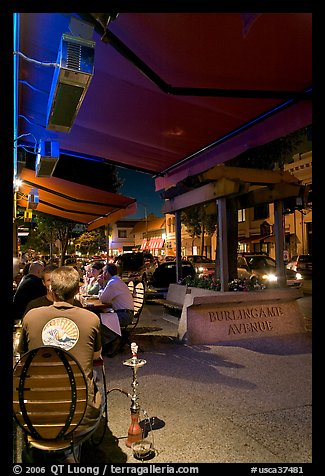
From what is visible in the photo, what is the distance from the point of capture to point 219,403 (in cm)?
445

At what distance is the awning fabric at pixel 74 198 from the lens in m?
10.5

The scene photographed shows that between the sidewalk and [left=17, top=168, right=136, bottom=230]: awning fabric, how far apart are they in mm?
5225

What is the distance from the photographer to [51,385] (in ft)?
8.11

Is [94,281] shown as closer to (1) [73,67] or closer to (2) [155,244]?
(1) [73,67]

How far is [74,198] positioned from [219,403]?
8.91 metres

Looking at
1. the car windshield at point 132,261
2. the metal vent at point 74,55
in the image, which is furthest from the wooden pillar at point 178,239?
the car windshield at point 132,261

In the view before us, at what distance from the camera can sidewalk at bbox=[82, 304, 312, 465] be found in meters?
3.39

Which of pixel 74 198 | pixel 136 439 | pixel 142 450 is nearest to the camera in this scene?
pixel 142 450

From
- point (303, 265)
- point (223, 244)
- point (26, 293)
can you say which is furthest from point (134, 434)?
point (303, 265)

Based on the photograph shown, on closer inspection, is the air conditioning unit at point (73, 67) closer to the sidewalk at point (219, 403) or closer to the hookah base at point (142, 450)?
the sidewalk at point (219, 403)

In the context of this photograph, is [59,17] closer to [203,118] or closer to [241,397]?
[203,118]

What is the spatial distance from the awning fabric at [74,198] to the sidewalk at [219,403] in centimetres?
522

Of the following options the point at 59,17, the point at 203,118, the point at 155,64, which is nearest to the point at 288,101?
the point at 203,118

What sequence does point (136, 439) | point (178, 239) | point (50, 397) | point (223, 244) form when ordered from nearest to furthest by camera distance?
1. point (50, 397)
2. point (136, 439)
3. point (223, 244)
4. point (178, 239)
